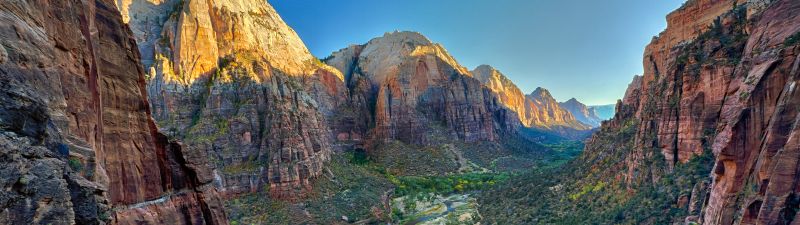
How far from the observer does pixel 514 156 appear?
123m

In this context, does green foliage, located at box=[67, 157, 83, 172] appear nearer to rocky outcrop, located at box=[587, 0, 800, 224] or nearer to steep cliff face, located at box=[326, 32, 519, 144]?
rocky outcrop, located at box=[587, 0, 800, 224]

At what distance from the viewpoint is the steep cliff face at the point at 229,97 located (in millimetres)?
60188

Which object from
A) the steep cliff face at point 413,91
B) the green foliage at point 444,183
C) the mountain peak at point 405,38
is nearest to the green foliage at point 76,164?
the green foliage at point 444,183

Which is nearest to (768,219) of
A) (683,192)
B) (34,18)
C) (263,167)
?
(683,192)

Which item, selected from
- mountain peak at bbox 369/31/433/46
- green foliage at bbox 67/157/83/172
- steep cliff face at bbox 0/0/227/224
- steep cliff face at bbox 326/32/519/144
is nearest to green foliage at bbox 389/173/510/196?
steep cliff face at bbox 326/32/519/144

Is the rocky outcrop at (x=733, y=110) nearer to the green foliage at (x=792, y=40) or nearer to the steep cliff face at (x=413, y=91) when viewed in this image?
the green foliage at (x=792, y=40)

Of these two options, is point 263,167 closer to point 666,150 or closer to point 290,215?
point 290,215

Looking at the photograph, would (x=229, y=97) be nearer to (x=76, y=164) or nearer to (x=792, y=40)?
(x=76, y=164)

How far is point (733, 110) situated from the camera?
28.3 metres

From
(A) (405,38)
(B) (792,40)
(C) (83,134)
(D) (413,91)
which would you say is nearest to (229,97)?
(C) (83,134)

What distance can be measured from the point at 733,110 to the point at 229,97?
65.7 meters

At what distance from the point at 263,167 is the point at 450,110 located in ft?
247

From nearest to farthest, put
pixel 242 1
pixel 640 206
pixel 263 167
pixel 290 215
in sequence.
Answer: pixel 640 206 → pixel 290 215 → pixel 263 167 → pixel 242 1

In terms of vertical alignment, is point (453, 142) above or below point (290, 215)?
above
